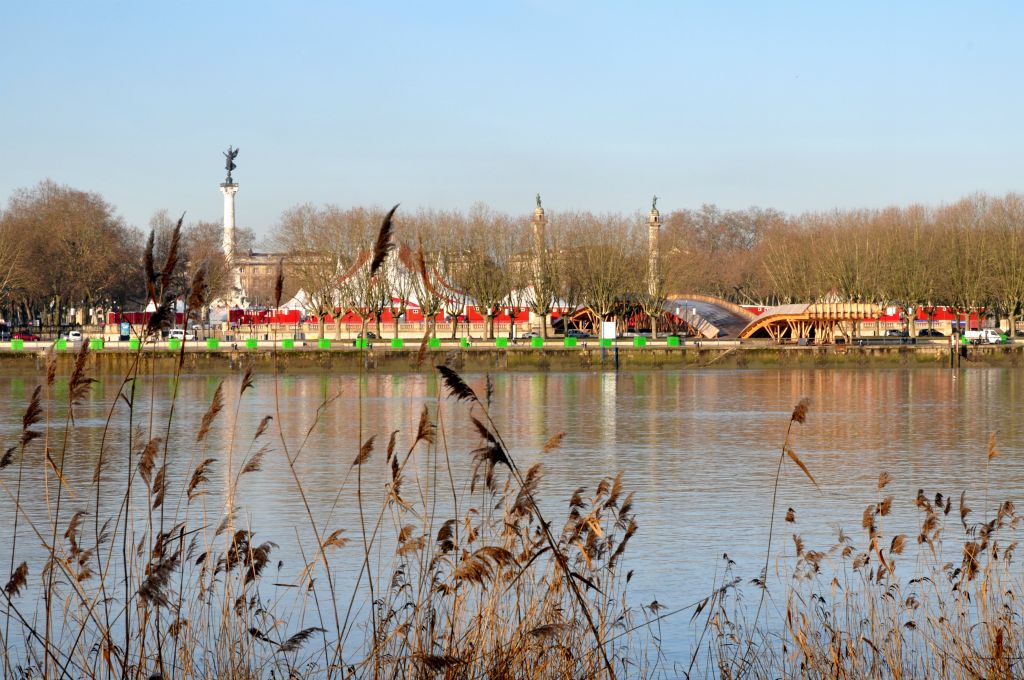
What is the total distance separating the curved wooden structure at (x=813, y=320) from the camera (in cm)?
8488

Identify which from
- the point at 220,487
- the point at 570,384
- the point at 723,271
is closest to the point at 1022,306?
the point at 570,384

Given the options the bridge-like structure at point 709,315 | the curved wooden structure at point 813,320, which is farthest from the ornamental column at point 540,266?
the bridge-like structure at point 709,315

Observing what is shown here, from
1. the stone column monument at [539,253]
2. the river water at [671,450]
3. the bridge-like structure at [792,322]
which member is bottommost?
the river water at [671,450]

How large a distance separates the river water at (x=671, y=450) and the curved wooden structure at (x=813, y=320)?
23.3m

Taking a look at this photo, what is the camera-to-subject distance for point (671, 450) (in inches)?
1193

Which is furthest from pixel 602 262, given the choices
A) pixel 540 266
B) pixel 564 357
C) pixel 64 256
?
pixel 64 256

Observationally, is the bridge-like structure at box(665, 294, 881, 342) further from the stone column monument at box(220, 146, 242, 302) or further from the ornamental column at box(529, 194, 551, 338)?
the stone column monument at box(220, 146, 242, 302)

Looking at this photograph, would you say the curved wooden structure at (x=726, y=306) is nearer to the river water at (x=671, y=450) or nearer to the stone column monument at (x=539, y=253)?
the stone column monument at (x=539, y=253)

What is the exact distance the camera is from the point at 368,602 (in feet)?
44.4

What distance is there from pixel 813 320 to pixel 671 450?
58284mm

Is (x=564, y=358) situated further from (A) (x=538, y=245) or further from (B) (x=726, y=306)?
(B) (x=726, y=306)

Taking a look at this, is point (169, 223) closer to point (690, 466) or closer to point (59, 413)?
point (59, 413)

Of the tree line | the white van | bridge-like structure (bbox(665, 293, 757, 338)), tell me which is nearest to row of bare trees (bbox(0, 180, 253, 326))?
the tree line

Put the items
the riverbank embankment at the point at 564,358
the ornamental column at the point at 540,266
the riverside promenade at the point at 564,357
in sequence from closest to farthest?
1. the riverbank embankment at the point at 564,358
2. the riverside promenade at the point at 564,357
3. the ornamental column at the point at 540,266
